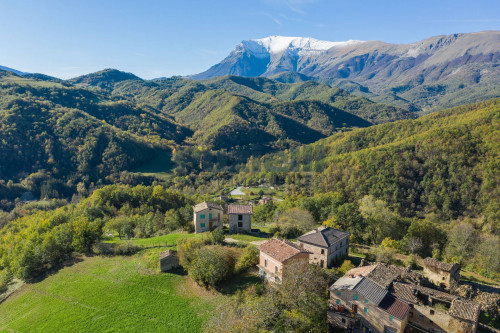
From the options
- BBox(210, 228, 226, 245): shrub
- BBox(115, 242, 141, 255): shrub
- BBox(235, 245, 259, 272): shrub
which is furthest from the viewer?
BBox(115, 242, 141, 255): shrub

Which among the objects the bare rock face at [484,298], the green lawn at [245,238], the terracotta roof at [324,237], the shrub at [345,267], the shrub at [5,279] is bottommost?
the shrub at [5,279]

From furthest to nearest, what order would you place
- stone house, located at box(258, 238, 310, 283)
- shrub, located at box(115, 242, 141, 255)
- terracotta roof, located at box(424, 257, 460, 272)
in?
shrub, located at box(115, 242, 141, 255)
terracotta roof, located at box(424, 257, 460, 272)
stone house, located at box(258, 238, 310, 283)

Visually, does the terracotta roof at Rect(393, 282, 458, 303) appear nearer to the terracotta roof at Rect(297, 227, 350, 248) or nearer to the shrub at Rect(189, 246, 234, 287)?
the terracotta roof at Rect(297, 227, 350, 248)

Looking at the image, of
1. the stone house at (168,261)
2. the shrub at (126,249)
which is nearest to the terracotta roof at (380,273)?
the stone house at (168,261)

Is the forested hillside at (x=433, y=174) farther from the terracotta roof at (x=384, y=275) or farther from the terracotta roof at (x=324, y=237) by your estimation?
the terracotta roof at (x=384, y=275)

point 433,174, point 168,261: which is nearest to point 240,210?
point 168,261

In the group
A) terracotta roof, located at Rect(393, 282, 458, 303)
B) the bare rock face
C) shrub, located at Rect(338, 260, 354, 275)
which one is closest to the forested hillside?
the bare rock face

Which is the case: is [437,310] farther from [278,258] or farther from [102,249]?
[102,249]
